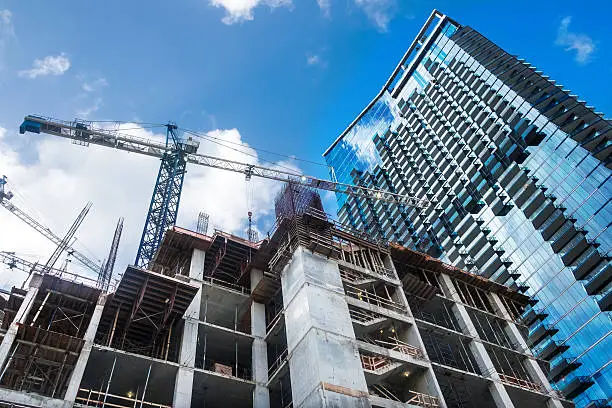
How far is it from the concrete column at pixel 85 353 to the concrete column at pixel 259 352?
34.9ft

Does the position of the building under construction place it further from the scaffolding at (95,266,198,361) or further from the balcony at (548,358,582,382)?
the balcony at (548,358,582,382)

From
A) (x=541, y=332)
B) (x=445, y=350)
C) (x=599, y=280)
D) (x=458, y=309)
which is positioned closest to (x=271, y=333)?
(x=445, y=350)

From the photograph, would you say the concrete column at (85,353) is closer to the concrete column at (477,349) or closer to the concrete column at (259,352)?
the concrete column at (259,352)

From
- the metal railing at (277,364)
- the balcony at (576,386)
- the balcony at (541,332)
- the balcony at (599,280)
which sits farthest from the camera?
the balcony at (541,332)

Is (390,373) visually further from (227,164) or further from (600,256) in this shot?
(227,164)

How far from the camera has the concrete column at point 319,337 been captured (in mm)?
28172

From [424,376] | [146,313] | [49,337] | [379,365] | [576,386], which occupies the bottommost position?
[424,376]

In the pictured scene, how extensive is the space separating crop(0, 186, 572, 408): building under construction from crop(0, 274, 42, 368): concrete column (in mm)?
72

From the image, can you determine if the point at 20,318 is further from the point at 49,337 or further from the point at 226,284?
the point at 226,284

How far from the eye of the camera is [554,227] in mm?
64500

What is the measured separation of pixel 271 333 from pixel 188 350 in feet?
21.3

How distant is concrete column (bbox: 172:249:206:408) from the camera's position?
29297 millimetres

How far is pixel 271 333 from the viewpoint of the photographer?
119 feet

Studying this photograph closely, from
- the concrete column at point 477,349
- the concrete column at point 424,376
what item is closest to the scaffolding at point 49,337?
the concrete column at point 424,376
